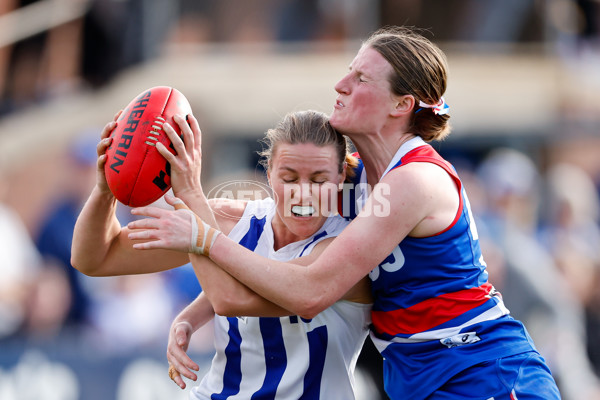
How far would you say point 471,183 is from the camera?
8.07 meters

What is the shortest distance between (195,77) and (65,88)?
1803mm

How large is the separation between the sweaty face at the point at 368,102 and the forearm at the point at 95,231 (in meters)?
1.08

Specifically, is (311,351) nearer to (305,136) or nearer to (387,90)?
(305,136)

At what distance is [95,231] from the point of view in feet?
11.5

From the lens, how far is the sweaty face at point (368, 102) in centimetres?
333

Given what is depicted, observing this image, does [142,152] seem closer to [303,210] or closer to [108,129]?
[108,129]

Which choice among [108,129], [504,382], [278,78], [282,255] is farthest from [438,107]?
[278,78]

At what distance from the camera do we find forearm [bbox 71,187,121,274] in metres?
3.45

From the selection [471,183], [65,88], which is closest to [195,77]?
[65,88]

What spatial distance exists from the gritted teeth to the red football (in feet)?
1.74

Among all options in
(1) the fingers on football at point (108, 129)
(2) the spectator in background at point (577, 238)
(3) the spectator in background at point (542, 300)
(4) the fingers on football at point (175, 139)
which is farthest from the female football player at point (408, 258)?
(2) the spectator in background at point (577, 238)

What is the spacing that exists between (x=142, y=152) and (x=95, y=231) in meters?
0.61

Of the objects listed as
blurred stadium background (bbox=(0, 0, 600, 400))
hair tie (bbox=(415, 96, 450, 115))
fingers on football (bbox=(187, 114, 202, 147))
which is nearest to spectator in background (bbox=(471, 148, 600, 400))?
blurred stadium background (bbox=(0, 0, 600, 400))

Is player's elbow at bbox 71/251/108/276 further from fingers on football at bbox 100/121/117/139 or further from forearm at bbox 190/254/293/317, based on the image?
forearm at bbox 190/254/293/317
